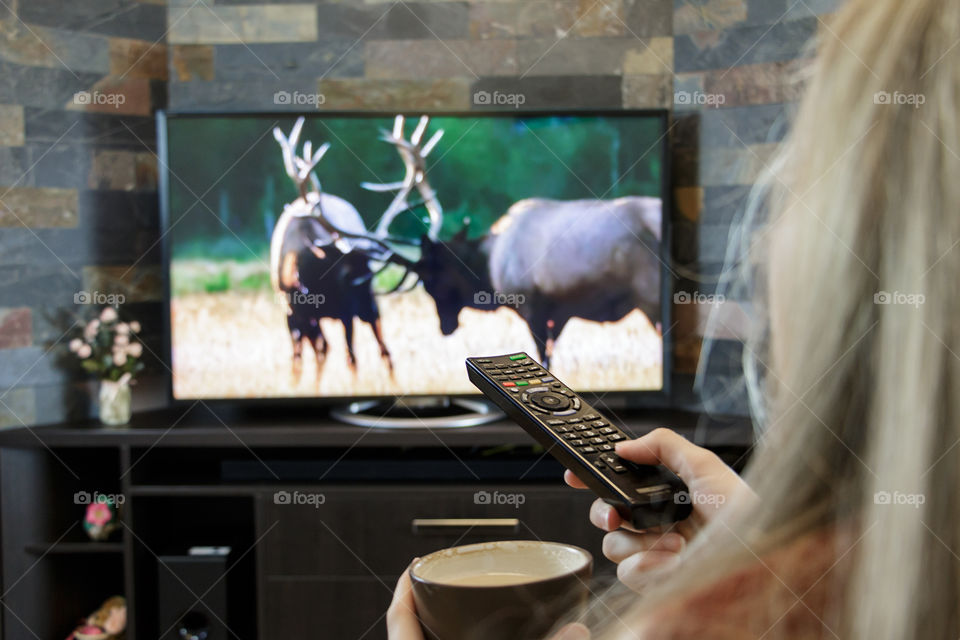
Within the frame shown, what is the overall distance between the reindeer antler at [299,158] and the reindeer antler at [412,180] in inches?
5.2

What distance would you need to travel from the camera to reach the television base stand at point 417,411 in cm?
193

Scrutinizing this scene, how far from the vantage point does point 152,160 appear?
7.21 feet

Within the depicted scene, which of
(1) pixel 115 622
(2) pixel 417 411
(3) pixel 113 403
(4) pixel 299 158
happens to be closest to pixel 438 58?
(4) pixel 299 158

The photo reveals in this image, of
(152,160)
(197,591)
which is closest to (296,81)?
(152,160)

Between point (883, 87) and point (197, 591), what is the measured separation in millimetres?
1889

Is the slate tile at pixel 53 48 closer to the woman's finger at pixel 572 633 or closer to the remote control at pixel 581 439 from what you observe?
the remote control at pixel 581 439

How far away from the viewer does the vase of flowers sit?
6.48 ft

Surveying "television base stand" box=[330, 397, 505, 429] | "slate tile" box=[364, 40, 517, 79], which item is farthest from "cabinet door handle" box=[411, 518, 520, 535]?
"slate tile" box=[364, 40, 517, 79]

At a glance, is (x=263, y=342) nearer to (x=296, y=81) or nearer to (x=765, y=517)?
(x=296, y=81)

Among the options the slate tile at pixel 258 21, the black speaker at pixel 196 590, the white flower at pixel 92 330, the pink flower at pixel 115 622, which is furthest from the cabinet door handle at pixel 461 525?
the slate tile at pixel 258 21

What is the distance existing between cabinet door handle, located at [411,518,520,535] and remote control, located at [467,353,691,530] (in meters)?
1.08

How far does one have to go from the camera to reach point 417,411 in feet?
6.64

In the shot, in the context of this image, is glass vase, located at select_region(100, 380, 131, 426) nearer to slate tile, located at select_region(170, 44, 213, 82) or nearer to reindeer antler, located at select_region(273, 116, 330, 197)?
reindeer antler, located at select_region(273, 116, 330, 197)

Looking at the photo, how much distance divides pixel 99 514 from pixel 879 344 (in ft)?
6.55
